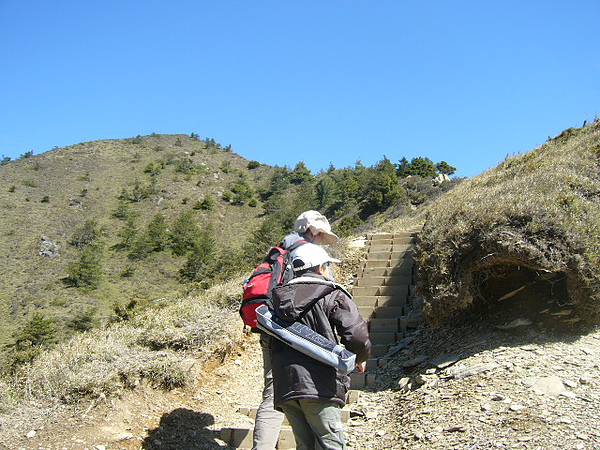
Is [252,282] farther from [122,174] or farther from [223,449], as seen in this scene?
[122,174]

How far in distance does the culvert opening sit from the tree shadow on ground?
3178 mm

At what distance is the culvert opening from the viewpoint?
15.4 feet

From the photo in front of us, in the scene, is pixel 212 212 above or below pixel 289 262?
above

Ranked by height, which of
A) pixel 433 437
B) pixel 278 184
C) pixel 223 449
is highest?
pixel 278 184

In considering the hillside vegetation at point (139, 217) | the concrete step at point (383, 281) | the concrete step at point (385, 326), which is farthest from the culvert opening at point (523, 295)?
the hillside vegetation at point (139, 217)

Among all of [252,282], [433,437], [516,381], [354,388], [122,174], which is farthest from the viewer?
[122,174]

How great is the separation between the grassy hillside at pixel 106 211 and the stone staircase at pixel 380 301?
1966cm

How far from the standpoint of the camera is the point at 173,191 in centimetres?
5672

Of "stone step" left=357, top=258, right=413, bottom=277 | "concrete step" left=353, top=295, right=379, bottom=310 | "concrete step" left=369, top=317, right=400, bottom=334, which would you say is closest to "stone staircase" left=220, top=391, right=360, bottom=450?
"concrete step" left=369, top=317, right=400, bottom=334

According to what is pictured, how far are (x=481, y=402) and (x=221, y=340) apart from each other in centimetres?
363

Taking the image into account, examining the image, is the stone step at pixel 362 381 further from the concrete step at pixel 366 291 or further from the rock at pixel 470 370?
the concrete step at pixel 366 291

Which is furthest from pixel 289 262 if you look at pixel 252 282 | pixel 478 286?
pixel 478 286

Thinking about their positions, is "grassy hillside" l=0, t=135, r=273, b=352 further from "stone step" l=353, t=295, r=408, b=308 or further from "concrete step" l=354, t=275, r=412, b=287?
"stone step" l=353, t=295, r=408, b=308

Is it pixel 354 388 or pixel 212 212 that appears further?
pixel 212 212
